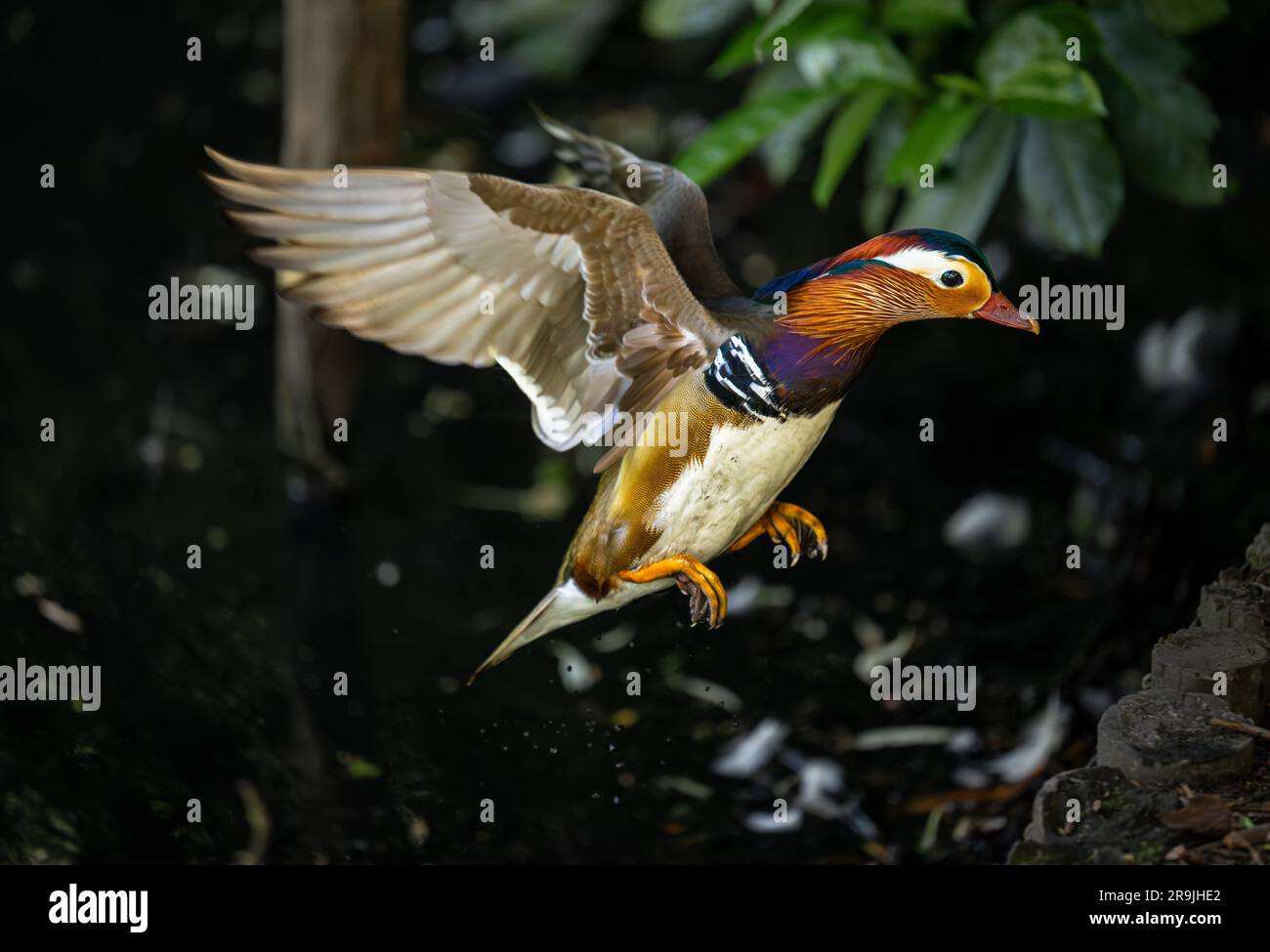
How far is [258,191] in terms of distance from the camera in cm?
176

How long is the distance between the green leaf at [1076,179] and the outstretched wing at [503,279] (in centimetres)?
113

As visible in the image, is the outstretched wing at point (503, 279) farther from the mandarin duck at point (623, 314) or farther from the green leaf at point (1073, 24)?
the green leaf at point (1073, 24)

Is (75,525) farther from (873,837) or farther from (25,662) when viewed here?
(873,837)

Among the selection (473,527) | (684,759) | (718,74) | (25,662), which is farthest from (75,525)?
(718,74)

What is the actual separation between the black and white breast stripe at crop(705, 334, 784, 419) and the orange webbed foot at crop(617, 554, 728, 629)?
8.5 inches

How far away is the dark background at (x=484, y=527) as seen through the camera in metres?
2.96

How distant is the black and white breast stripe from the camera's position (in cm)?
187

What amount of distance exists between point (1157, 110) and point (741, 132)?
78cm

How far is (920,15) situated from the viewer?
2.68 meters

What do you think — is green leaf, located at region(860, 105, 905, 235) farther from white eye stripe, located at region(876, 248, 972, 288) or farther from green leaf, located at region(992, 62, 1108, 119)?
white eye stripe, located at region(876, 248, 972, 288)

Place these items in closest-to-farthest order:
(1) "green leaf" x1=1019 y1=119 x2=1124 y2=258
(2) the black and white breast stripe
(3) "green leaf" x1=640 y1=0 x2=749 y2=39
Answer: (2) the black and white breast stripe → (1) "green leaf" x1=1019 y1=119 x2=1124 y2=258 → (3) "green leaf" x1=640 y1=0 x2=749 y2=39
